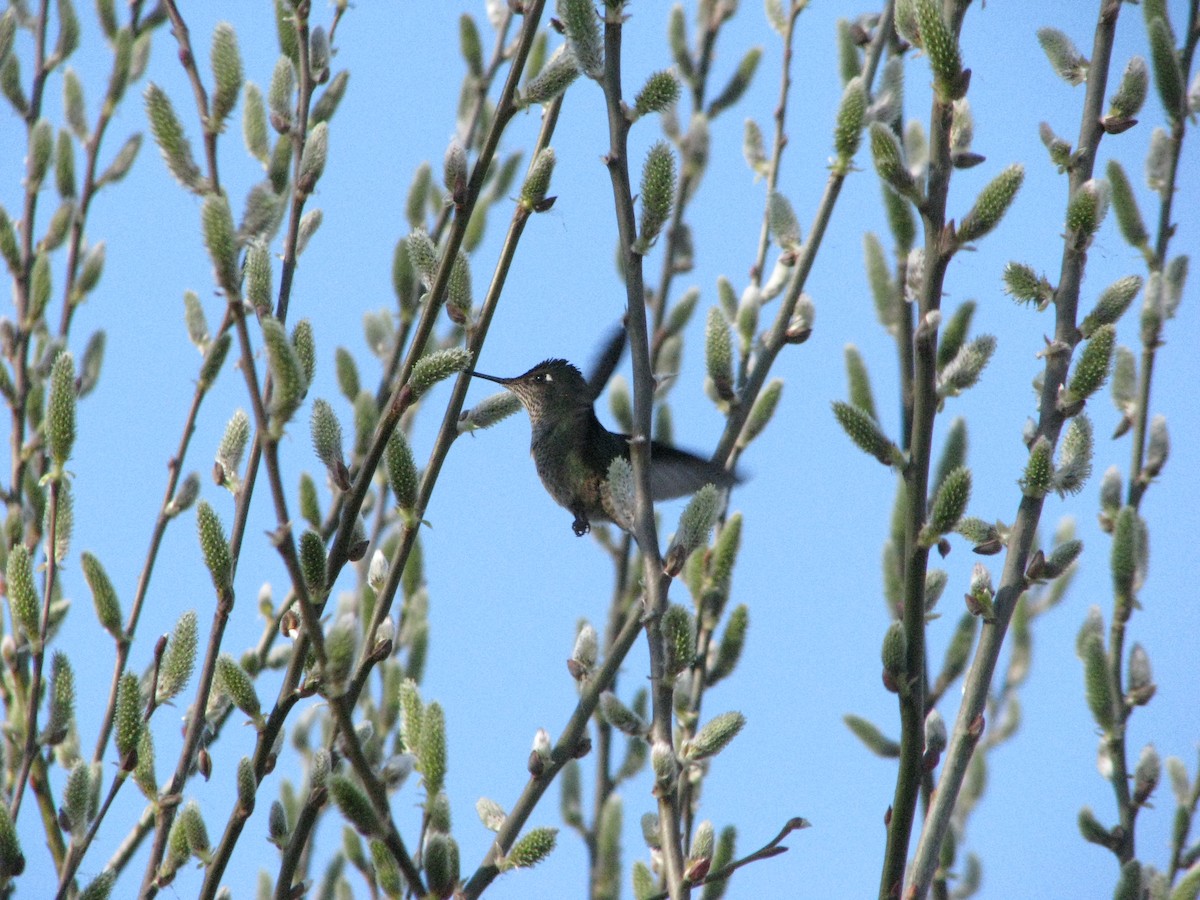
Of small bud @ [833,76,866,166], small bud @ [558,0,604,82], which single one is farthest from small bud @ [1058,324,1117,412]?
small bud @ [558,0,604,82]

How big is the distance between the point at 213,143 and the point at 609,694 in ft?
3.76

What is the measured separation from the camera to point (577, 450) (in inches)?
166

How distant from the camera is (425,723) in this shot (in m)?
1.89

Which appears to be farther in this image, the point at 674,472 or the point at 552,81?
the point at 674,472

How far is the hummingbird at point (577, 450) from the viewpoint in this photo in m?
3.86

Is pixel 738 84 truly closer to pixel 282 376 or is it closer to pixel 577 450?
pixel 577 450

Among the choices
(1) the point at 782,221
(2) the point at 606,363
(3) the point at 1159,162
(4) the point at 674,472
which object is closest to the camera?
(1) the point at 782,221

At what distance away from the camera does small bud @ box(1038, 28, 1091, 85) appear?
2326mm

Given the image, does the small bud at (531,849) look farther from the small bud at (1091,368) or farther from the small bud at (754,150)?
the small bud at (754,150)

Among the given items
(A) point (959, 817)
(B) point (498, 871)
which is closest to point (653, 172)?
(B) point (498, 871)

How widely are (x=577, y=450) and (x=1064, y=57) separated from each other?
2.21 metres

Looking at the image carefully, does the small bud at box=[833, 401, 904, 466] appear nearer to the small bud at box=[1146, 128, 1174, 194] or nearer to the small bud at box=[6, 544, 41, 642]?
the small bud at box=[1146, 128, 1174, 194]

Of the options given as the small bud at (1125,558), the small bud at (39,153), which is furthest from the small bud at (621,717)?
the small bud at (39,153)

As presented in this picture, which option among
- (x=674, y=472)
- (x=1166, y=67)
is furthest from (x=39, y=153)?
(x=1166, y=67)
